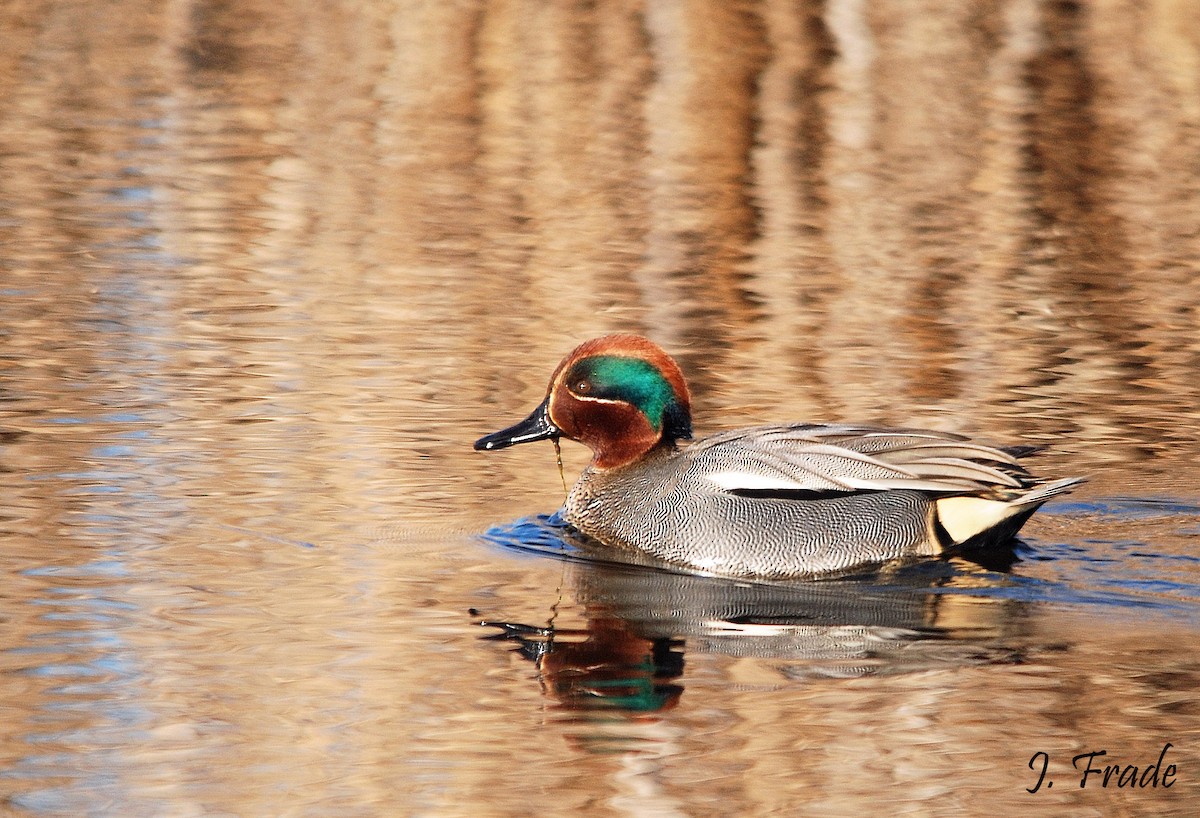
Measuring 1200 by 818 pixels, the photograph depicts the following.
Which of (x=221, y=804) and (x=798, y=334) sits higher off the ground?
(x=221, y=804)

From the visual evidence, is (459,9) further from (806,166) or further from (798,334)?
(798,334)

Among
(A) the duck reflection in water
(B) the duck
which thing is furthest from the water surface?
(B) the duck

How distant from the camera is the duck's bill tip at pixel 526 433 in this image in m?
8.45

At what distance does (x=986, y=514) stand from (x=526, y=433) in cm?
200

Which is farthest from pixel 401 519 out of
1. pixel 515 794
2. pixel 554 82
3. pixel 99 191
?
pixel 554 82

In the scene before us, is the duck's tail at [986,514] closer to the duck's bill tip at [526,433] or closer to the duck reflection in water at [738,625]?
the duck reflection in water at [738,625]

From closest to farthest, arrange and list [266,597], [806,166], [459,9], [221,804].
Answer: [221,804], [266,597], [806,166], [459,9]

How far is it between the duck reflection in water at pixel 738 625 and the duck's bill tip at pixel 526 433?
0.48 m

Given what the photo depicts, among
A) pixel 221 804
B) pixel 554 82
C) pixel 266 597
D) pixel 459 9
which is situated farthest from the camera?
pixel 459 9

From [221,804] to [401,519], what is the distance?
2.92m

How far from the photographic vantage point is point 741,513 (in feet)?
25.3
